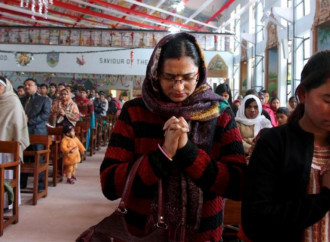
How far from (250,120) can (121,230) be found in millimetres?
3410

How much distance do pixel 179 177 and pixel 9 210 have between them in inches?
155

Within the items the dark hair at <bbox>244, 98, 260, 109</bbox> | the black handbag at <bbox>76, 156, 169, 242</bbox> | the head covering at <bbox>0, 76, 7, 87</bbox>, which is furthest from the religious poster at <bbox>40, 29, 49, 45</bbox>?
the black handbag at <bbox>76, 156, 169, 242</bbox>

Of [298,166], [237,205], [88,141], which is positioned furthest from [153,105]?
[88,141]

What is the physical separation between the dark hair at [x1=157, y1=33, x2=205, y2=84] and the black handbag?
0.37 meters

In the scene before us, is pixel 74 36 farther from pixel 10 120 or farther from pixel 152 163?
pixel 152 163

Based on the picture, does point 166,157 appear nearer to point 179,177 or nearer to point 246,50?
point 179,177

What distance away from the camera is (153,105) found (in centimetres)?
128

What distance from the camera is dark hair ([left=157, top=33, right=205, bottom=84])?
1.28 metres

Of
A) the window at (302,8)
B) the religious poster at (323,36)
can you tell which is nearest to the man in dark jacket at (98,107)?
the window at (302,8)

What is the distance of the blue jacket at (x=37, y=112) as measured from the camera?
5621 mm

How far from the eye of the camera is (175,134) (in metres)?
1.16

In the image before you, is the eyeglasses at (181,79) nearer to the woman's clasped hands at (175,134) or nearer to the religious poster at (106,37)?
the woman's clasped hands at (175,134)

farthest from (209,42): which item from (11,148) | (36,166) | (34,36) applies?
(11,148)

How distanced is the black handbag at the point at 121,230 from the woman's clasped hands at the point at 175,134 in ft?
0.42
